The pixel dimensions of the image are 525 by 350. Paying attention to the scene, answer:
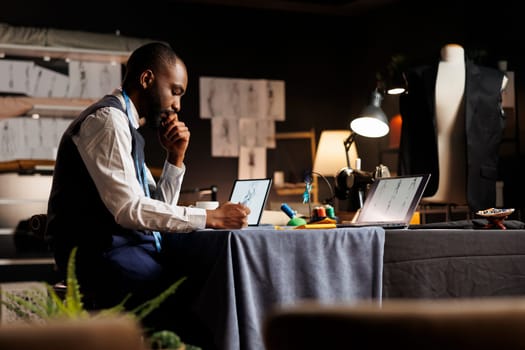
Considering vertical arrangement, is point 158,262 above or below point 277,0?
below

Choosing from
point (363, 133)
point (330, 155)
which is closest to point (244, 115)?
point (330, 155)

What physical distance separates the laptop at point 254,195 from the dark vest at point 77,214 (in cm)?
49

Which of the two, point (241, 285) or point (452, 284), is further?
point (452, 284)

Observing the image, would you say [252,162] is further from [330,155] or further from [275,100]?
[330,155]

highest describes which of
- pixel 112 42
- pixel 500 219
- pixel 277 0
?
pixel 277 0

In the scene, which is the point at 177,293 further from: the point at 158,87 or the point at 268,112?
the point at 268,112

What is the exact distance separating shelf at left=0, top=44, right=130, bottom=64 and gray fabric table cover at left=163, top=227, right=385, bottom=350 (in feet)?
14.6

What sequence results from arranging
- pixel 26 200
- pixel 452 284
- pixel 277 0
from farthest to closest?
pixel 277 0 < pixel 26 200 < pixel 452 284

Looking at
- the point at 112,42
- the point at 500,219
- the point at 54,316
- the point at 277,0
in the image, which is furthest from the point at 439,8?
the point at 54,316

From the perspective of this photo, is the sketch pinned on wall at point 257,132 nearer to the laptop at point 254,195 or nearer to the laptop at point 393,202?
the laptop at point 254,195

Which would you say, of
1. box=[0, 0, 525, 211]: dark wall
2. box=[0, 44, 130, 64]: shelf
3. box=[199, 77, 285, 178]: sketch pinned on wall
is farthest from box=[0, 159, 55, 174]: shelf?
box=[199, 77, 285, 178]: sketch pinned on wall

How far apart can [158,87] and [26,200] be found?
12.8 feet

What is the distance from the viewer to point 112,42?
704 centimetres

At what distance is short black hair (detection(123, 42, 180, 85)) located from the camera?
2777 mm
